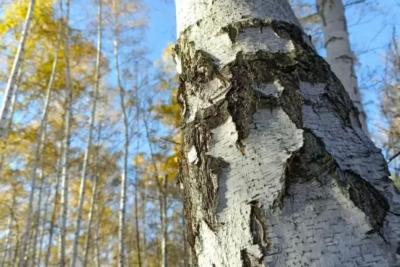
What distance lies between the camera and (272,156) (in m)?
0.47

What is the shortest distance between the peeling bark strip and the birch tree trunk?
2.43 m

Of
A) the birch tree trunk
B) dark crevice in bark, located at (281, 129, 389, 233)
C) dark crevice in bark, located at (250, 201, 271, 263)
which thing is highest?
the birch tree trunk

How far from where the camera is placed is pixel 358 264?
39cm

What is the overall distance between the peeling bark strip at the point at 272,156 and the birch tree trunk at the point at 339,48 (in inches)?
95.8

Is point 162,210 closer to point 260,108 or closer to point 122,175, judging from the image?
point 122,175

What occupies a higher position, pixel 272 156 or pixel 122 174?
pixel 122 174

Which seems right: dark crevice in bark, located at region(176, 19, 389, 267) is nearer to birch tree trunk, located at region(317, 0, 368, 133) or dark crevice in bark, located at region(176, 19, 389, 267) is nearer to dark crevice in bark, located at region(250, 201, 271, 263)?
dark crevice in bark, located at region(250, 201, 271, 263)

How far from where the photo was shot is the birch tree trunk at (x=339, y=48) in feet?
9.57

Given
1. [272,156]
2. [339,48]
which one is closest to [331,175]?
[272,156]

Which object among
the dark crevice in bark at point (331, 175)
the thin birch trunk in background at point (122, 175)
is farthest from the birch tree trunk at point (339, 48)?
the thin birch trunk in background at point (122, 175)

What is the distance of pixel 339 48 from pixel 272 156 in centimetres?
286

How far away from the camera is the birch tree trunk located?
2.92 m

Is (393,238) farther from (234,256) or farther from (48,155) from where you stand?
(48,155)

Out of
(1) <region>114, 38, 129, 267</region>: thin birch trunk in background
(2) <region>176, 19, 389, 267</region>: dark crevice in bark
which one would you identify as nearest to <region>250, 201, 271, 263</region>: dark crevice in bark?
(2) <region>176, 19, 389, 267</region>: dark crevice in bark
